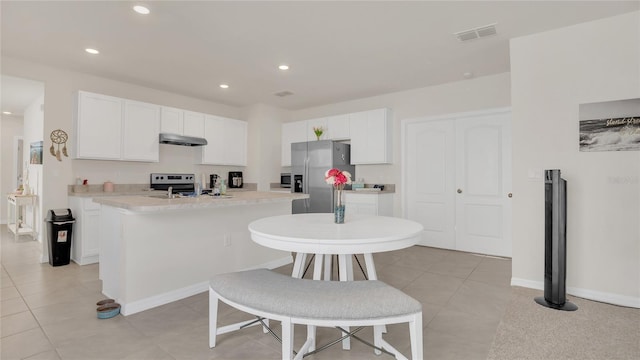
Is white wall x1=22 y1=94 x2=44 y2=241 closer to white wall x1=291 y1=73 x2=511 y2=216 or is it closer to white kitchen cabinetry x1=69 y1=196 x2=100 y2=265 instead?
white kitchen cabinetry x1=69 y1=196 x2=100 y2=265

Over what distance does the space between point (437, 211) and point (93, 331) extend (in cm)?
437

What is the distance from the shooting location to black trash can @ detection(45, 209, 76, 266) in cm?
379

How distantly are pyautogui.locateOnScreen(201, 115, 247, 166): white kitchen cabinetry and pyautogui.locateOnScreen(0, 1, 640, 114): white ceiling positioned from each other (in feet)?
3.48

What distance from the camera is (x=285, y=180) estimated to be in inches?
244

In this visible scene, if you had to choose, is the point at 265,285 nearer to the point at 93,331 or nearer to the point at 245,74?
the point at 93,331

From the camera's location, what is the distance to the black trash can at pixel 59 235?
12.4 ft

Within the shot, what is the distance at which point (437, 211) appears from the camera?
4.82m

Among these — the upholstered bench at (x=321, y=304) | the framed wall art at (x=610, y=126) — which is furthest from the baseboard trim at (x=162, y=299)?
A: the framed wall art at (x=610, y=126)

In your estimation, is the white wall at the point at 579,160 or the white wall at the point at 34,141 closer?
the white wall at the point at 579,160

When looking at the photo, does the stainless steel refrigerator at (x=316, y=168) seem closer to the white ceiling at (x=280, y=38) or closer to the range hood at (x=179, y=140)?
the white ceiling at (x=280, y=38)

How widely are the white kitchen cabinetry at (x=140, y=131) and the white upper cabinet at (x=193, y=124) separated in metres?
0.47

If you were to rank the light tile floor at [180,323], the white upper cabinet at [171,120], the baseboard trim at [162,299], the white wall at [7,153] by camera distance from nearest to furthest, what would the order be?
the light tile floor at [180,323]
the baseboard trim at [162,299]
the white upper cabinet at [171,120]
the white wall at [7,153]

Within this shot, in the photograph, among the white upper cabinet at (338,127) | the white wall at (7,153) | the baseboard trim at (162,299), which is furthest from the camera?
the white wall at (7,153)

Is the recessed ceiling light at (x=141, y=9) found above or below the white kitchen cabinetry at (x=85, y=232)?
above
